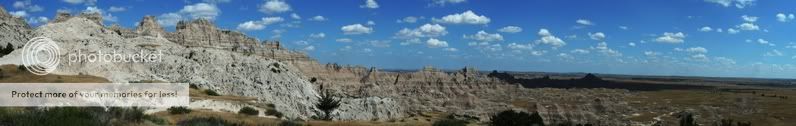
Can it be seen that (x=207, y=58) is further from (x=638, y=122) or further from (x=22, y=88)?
(x=638, y=122)

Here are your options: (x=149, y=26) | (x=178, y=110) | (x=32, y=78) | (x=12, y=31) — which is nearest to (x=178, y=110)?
(x=178, y=110)

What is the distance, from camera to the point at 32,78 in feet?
136

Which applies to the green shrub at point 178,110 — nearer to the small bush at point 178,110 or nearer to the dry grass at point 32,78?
the small bush at point 178,110

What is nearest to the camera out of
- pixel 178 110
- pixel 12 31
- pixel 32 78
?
pixel 178 110

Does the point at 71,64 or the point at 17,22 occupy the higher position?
the point at 17,22

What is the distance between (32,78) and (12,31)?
3367cm

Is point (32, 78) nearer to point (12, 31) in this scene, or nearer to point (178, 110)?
point (178, 110)

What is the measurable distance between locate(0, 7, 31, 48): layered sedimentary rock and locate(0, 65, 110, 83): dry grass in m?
23.2

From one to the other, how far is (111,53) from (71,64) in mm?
5525

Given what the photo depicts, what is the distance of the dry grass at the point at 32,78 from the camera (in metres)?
40.3

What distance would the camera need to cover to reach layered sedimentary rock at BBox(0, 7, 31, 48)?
219 ft

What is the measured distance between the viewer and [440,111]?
352 feet

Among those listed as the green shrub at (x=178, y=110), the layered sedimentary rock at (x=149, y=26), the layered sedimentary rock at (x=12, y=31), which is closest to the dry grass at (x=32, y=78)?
the green shrub at (x=178, y=110)

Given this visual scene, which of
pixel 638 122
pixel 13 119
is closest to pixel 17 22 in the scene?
pixel 13 119
